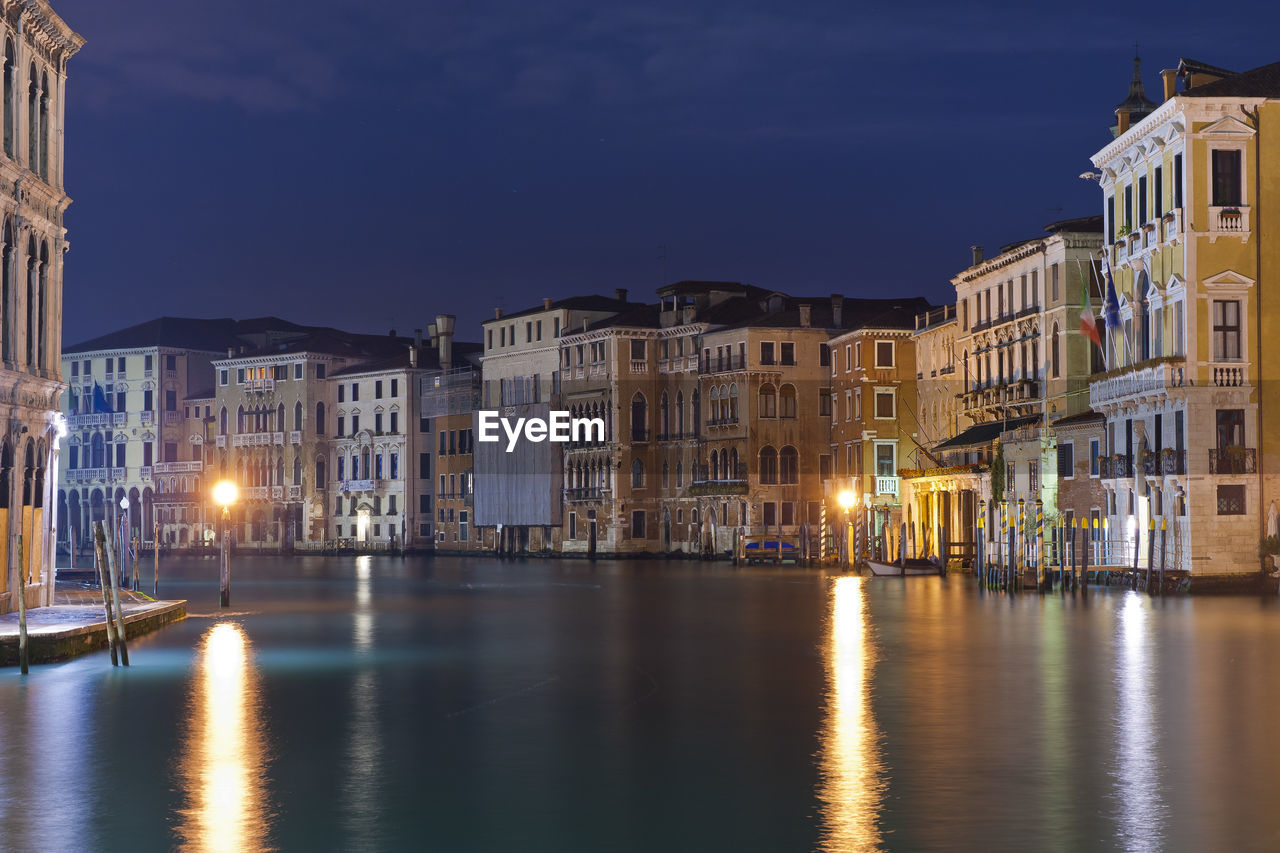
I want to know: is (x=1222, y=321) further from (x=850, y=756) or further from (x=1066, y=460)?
(x=850, y=756)

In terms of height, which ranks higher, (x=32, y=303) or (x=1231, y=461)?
(x=32, y=303)

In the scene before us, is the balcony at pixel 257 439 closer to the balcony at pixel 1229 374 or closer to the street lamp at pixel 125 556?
the street lamp at pixel 125 556

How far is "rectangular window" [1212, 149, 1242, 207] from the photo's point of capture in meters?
43.4

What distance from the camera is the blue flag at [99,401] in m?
108

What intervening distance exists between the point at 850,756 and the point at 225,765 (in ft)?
17.2

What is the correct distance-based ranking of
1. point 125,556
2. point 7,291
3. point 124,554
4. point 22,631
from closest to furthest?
1. point 22,631
2. point 7,291
3. point 124,554
4. point 125,556

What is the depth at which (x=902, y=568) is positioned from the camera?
59.9 meters

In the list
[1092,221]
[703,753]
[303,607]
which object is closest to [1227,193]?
[1092,221]

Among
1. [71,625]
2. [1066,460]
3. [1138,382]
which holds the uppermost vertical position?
[1138,382]

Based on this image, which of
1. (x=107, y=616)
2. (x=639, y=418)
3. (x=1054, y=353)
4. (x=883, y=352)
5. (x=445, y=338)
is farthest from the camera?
(x=445, y=338)

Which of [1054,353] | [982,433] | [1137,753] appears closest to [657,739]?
[1137,753]

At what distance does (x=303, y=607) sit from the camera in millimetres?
41312

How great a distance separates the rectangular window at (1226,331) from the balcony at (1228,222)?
1655mm

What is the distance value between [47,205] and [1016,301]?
38.7 metres
